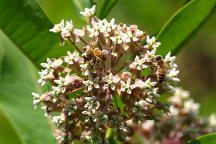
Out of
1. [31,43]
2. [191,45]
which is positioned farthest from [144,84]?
[191,45]

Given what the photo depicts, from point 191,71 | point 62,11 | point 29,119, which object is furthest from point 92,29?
point 191,71

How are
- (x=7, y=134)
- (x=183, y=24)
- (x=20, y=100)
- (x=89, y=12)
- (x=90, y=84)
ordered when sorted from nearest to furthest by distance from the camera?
(x=90, y=84), (x=89, y=12), (x=183, y=24), (x=20, y=100), (x=7, y=134)

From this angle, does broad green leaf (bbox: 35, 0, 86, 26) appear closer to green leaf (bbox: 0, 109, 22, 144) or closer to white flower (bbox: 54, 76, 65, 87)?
green leaf (bbox: 0, 109, 22, 144)

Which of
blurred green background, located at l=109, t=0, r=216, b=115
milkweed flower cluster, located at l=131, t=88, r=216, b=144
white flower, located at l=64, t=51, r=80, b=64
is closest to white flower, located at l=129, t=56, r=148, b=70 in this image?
white flower, located at l=64, t=51, r=80, b=64

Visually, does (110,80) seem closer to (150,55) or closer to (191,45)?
(150,55)

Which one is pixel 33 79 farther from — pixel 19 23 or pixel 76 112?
pixel 76 112
